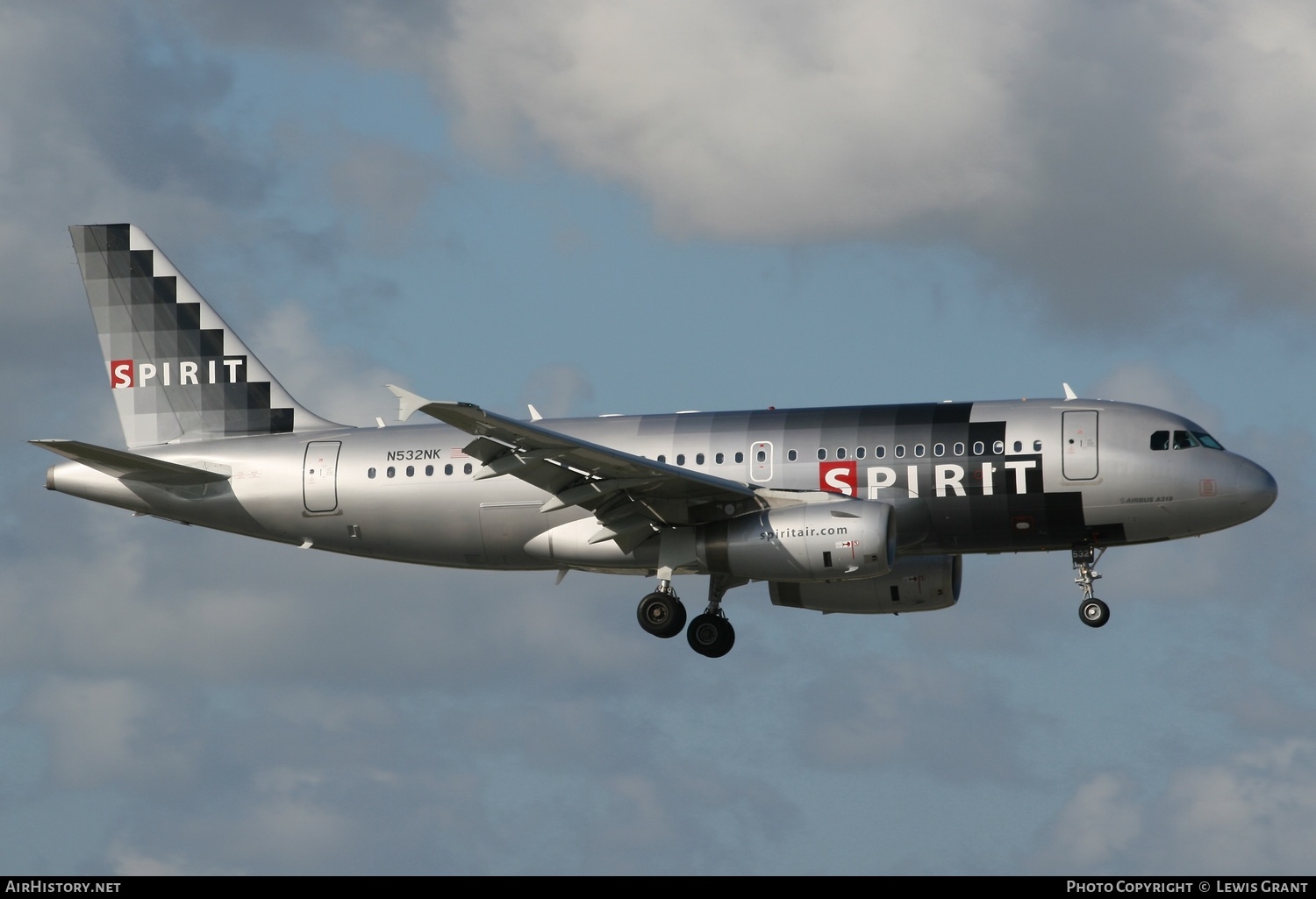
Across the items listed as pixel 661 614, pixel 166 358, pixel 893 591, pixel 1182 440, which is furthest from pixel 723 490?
pixel 166 358

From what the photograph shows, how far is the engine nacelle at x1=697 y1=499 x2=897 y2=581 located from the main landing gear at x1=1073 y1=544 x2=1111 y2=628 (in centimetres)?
510

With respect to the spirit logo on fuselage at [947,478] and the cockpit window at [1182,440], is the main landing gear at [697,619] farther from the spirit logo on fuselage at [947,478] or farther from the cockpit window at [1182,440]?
the cockpit window at [1182,440]

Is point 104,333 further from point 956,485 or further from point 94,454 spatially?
point 956,485

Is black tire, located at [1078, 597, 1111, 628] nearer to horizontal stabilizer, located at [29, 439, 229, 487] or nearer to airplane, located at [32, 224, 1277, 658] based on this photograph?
airplane, located at [32, 224, 1277, 658]

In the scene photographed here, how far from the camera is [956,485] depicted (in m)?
44.3

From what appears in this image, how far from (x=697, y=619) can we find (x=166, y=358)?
16924 millimetres

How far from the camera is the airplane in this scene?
1727 inches

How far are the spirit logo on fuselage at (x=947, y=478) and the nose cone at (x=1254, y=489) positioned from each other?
4.72 m

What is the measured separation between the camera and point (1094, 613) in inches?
1780

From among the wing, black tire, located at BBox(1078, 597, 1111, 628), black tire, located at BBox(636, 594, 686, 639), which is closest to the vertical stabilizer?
the wing

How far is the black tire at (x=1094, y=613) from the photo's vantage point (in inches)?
1778

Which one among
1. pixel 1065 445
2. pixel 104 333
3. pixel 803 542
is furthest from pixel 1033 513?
pixel 104 333

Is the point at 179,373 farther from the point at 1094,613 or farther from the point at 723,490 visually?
the point at 1094,613

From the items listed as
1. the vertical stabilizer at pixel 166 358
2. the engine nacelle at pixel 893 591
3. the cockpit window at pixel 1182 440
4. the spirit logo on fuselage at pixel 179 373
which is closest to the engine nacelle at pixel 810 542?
the engine nacelle at pixel 893 591
